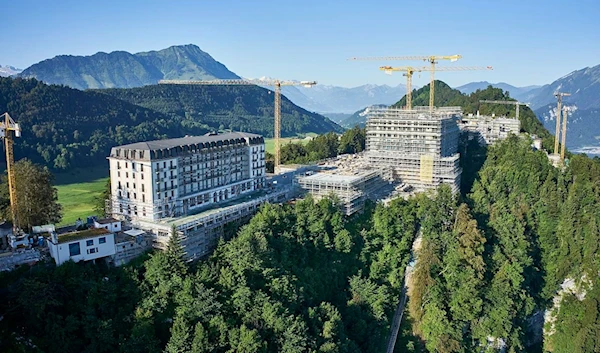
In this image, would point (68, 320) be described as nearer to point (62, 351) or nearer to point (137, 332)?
point (62, 351)

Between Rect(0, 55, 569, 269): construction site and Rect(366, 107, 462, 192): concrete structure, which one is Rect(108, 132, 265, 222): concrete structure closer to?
Rect(0, 55, 569, 269): construction site

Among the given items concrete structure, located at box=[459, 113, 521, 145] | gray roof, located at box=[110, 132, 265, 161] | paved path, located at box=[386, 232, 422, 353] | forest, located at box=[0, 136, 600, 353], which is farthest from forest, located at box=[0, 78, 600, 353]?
concrete structure, located at box=[459, 113, 521, 145]

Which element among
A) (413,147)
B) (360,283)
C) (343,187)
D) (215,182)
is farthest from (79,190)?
(360,283)

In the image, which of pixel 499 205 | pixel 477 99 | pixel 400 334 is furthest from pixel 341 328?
pixel 477 99

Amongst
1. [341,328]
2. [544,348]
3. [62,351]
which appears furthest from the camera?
[544,348]

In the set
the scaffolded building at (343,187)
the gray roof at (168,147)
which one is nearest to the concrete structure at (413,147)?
the scaffolded building at (343,187)

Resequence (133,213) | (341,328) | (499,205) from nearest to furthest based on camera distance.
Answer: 1. (341,328)
2. (133,213)
3. (499,205)

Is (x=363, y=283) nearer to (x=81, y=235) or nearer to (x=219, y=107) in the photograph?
(x=81, y=235)
